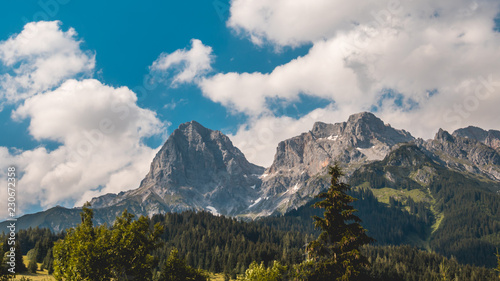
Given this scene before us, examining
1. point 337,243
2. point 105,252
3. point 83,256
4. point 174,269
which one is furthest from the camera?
point 174,269

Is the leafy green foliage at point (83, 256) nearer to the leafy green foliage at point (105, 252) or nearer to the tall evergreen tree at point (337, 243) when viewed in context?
the leafy green foliage at point (105, 252)

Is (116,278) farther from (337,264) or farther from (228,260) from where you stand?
(228,260)

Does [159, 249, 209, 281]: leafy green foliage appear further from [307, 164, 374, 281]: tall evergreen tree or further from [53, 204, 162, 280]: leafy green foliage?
[307, 164, 374, 281]: tall evergreen tree

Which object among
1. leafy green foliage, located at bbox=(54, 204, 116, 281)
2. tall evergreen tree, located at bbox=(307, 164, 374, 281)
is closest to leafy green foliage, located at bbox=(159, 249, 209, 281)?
leafy green foliage, located at bbox=(54, 204, 116, 281)

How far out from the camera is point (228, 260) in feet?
595

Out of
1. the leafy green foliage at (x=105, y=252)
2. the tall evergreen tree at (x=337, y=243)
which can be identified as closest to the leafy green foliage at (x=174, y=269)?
the leafy green foliage at (x=105, y=252)

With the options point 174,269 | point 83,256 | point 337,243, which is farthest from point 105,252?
point 337,243

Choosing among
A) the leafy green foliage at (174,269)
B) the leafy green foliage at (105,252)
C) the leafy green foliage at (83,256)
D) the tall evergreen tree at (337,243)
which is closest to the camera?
the tall evergreen tree at (337,243)

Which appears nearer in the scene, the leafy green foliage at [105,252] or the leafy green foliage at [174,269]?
the leafy green foliage at [105,252]

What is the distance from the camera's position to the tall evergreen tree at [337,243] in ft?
114

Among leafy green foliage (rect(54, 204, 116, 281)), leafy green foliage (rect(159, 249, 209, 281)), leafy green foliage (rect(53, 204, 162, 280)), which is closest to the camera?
leafy green foliage (rect(54, 204, 116, 281))

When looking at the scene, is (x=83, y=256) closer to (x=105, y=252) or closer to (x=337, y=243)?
(x=105, y=252)

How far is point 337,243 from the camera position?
36.3 m

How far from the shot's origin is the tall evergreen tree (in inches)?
1371
